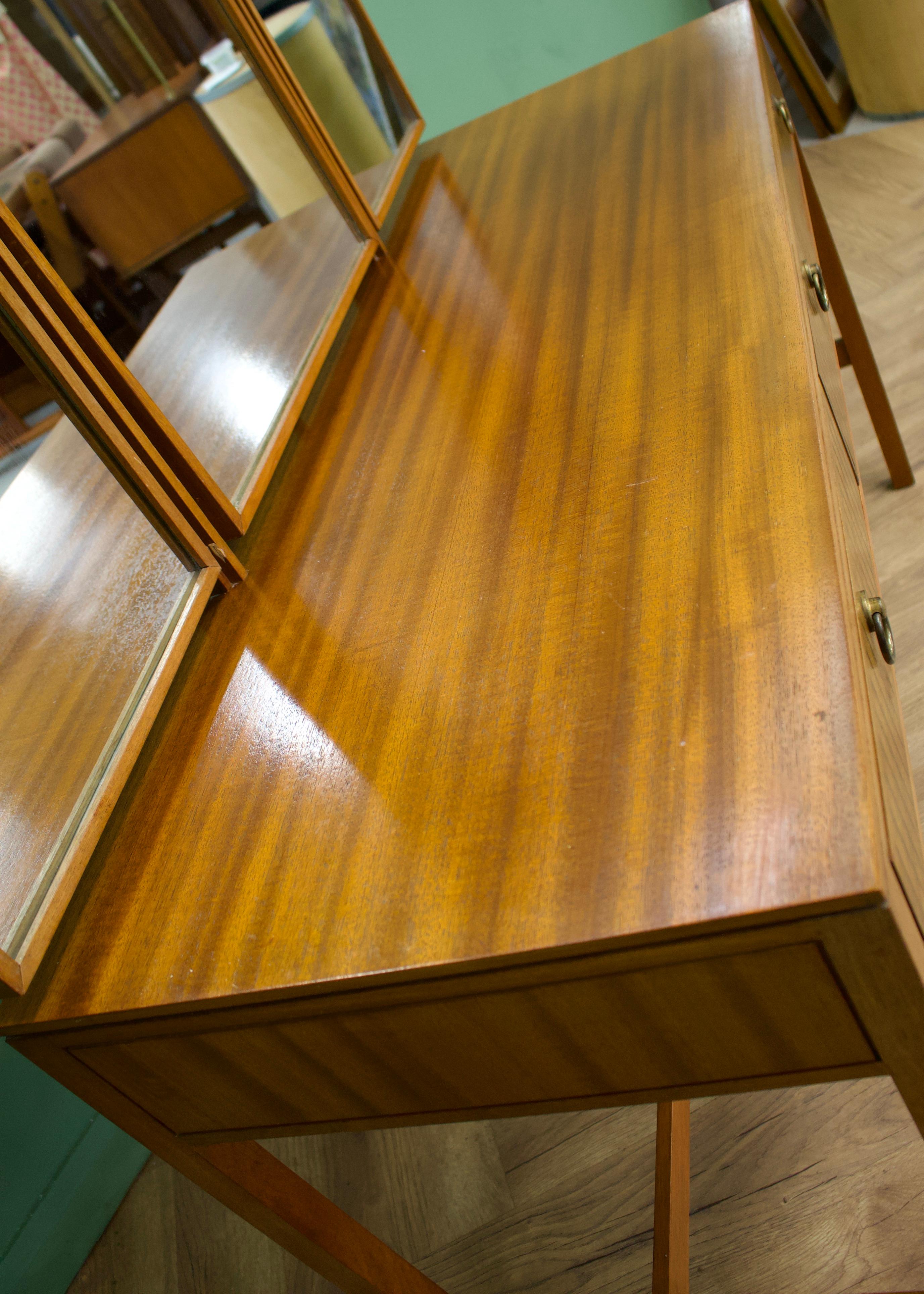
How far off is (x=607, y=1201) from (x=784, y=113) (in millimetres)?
1247

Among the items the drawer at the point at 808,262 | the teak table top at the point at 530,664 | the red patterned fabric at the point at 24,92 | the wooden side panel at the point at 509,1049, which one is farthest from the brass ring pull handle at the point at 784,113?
the wooden side panel at the point at 509,1049

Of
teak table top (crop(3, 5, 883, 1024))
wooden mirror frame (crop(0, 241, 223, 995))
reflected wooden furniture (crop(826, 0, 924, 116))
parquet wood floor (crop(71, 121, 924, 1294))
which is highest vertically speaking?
wooden mirror frame (crop(0, 241, 223, 995))

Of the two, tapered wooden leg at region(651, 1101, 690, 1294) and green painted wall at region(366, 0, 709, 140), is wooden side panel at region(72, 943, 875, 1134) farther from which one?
green painted wall at region(366, 0, 709, 140)

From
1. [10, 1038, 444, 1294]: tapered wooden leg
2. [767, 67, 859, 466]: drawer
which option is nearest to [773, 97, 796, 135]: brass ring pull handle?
[767, 67, 859, 466]: drawer

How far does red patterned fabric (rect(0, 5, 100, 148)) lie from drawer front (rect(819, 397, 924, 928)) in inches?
22.4

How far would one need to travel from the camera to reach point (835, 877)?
40 centimetres

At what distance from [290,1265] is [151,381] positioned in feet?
3.40

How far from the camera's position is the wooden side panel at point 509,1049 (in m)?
0.48

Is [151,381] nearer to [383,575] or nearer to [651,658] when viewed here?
[383,575]

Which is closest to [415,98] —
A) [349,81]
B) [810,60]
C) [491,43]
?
[491,43]

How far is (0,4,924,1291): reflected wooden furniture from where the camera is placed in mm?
458

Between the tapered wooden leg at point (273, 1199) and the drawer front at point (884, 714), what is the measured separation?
506 mm

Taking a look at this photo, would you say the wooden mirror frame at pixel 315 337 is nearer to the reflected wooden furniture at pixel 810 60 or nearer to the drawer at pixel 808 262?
the drawer at pixel 808 262

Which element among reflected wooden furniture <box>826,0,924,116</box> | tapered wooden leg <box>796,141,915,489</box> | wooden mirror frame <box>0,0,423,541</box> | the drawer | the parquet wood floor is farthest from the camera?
reflected wooden furniture <box>826,0,924,116</box>
